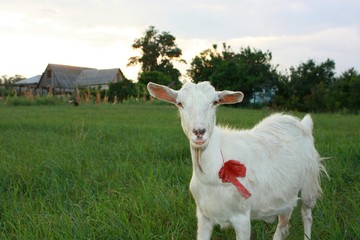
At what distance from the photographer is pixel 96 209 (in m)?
3.39

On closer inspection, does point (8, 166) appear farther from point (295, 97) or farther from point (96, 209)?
point (295, 97)

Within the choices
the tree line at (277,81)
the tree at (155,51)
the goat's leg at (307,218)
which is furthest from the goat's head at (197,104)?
the tree at (155,51)

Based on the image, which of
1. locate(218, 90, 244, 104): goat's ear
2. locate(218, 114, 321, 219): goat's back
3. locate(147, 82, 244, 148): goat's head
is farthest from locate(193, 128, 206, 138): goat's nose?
locate(218, 114, 321, 219): goat's back

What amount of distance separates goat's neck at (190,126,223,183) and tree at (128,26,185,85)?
5090 cm

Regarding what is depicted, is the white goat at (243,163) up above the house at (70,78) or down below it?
below

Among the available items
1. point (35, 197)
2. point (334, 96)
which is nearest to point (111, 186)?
point (35, 197)

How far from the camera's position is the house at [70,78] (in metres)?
54.5

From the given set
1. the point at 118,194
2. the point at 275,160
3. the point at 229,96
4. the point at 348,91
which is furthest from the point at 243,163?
the point at 348,91

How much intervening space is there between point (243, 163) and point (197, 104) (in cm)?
66

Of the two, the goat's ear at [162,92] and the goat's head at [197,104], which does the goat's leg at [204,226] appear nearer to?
the goat's head at [197,104]

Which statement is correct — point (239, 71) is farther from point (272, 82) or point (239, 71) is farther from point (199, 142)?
point (199, 142)

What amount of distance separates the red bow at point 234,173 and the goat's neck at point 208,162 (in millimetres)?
45

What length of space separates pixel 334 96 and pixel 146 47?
35.9 metres

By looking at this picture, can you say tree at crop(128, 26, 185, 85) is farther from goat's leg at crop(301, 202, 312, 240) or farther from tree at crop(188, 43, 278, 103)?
goat's leg at crop(301, 202, 312, 240)
